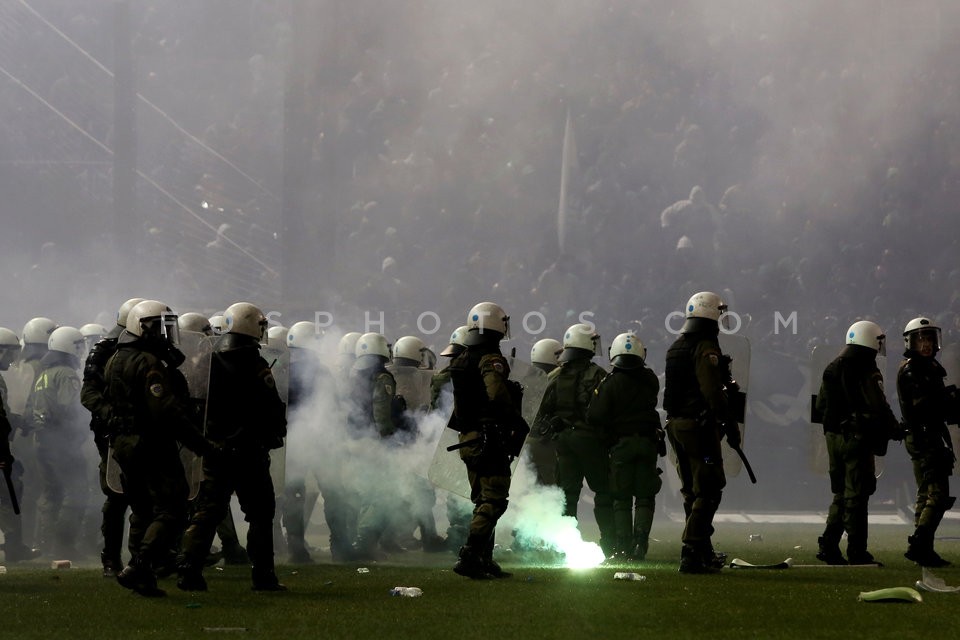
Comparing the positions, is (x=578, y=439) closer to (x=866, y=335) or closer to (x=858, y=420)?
(x=858, y=420)

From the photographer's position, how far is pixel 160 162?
26.1 meters

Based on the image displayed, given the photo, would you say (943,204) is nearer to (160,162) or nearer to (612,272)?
(612,272)

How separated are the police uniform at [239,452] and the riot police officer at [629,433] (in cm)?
354

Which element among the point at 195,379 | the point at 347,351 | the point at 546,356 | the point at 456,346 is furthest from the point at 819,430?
the point at 195,379

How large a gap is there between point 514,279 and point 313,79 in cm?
624

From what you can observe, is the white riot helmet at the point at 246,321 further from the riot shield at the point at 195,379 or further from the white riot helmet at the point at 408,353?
the white riot helmet at the point at 408,353

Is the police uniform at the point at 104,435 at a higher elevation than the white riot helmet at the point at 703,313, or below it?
below

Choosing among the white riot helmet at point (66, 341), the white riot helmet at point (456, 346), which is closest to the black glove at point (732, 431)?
the white riot helmet at point (456, 346)

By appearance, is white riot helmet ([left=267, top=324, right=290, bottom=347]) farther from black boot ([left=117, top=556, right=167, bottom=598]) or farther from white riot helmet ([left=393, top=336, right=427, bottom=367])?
black boot ([left=117, top=556, right=167, bottom=598])

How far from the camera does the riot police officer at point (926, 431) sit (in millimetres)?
8586

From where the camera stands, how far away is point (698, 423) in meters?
8.13

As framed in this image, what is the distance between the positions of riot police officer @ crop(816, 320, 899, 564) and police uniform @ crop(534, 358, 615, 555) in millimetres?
1975

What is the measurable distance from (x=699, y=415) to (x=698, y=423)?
5cm

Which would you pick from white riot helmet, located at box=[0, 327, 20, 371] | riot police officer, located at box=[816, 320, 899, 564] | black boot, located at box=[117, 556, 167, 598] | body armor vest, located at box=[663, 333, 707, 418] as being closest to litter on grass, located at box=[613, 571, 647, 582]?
body armor vest, located at box=[663, 333, 707, 418]
